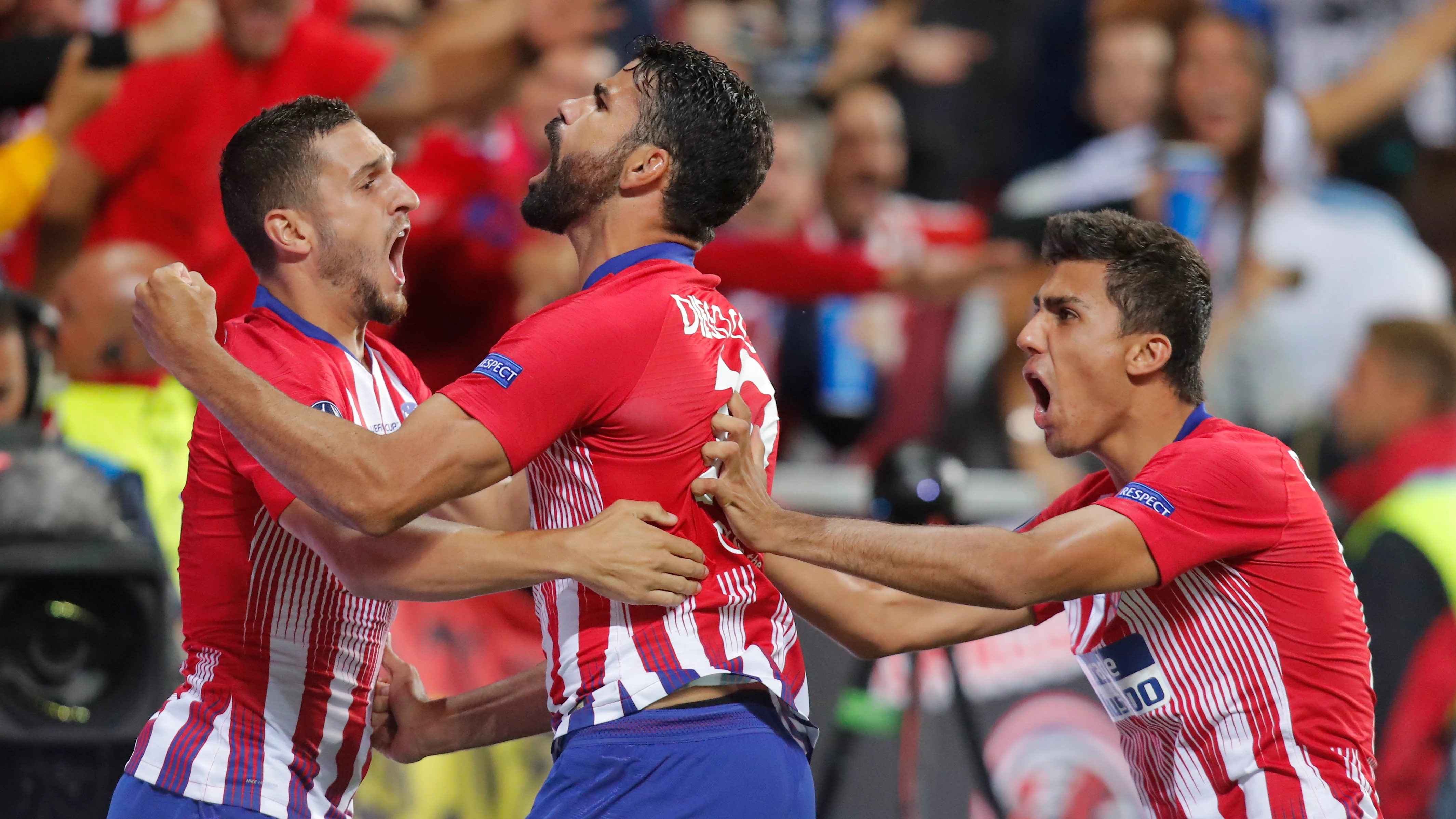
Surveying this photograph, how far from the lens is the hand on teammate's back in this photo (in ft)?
8.39

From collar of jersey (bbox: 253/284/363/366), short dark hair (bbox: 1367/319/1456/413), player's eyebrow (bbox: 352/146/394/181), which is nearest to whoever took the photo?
collar of jersey (bbox: 253/284/363/366)

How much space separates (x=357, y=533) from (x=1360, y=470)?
208 inches

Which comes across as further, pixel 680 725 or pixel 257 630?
pixel 257 630

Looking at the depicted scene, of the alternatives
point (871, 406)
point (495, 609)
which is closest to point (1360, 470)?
point (871, 406)

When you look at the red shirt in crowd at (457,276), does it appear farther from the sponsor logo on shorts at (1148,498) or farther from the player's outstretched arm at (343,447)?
the sponsor logo on shorts at (1148,498)

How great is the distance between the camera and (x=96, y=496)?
159 inches

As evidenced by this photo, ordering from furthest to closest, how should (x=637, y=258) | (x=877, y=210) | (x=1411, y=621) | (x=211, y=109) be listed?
(x=877, y=210)
(x=1411, y=621)
(x=211, y=109)
(x=637, y=258)

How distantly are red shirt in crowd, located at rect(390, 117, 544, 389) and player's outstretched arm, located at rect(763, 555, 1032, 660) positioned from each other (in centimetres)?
259

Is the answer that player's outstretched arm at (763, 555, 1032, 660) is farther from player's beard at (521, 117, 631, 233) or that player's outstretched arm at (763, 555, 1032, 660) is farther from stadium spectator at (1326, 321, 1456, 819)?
stadium spectator at (1326, 321, 1456, 819)

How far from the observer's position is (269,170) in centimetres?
282

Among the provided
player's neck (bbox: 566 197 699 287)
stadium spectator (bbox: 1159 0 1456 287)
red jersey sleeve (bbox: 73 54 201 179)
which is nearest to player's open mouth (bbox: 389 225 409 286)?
player's neck (bbox: 566 197 699 287)

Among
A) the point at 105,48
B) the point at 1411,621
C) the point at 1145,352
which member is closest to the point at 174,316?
the point at 1145,352

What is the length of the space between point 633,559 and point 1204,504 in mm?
1082

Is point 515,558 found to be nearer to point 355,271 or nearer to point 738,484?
point 738,484
